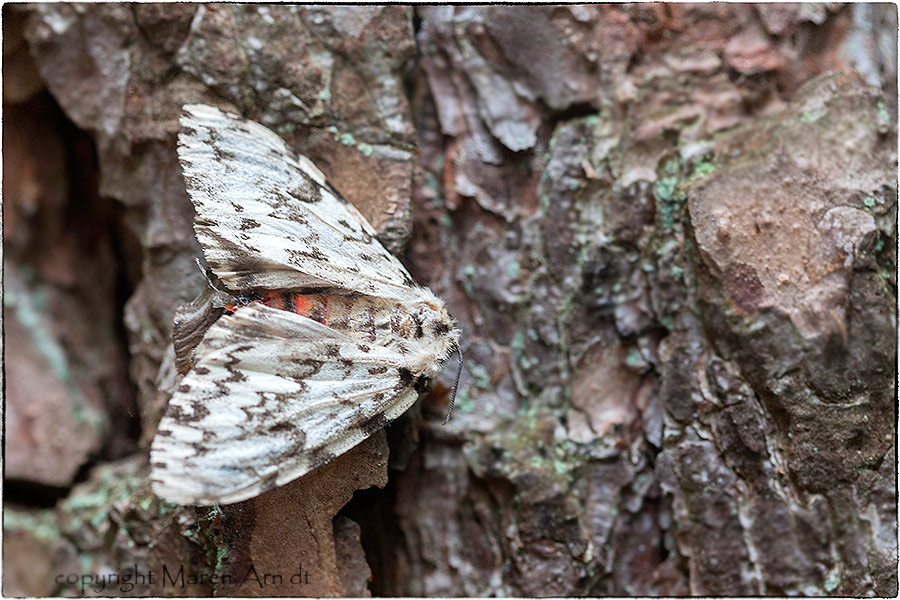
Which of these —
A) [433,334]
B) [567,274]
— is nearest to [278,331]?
[433,334]

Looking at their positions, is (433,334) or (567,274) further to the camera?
(567,274)

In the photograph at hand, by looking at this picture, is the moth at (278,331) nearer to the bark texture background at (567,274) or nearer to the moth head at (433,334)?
the moth head at (433,334)

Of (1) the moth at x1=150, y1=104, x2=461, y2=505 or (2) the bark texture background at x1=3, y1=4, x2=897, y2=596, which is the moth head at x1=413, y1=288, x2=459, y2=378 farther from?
(2) the bark texture background at x1=3, y1=4, x2=897, y2=596

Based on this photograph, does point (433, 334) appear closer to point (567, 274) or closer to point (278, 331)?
point (278, 331)

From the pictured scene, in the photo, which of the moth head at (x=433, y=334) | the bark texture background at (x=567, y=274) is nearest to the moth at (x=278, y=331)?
the moth head at (x=433, y=334)

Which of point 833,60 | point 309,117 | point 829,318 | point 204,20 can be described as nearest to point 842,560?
point 829,318

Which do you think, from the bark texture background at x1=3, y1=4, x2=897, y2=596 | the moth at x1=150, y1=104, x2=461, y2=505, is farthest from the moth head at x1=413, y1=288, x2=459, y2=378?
the bark texture background at x1=3, y1=4, x2=897, y2=596

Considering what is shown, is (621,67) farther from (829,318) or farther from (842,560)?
(842,560)
